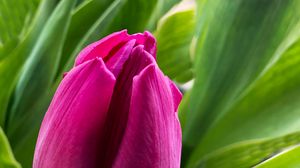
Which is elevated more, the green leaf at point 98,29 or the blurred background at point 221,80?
Answer: the green leaf at point 98,29

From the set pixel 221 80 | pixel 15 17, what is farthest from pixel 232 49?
pixel 15 17

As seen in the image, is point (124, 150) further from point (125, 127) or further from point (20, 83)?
point (20, 83)

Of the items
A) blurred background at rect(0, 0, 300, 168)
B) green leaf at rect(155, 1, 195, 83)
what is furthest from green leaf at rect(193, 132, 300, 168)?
green leaf at rect(155, 1, 195, 83)

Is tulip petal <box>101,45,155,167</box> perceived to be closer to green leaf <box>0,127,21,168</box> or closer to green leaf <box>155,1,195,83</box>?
green leaf <box>0,127,21,168</box>

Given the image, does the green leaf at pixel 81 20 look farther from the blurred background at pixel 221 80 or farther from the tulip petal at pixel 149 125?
the tulip petal at pixel 149 125

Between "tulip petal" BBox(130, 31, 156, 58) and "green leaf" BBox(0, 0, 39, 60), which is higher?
"green leaf" BBox(0, 0, 39, 60)

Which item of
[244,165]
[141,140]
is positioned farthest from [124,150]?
[244,165]

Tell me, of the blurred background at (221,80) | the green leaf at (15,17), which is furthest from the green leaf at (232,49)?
the green leaf at (15,17)
